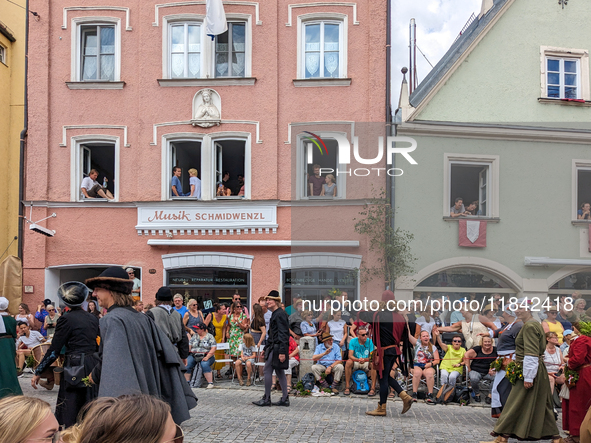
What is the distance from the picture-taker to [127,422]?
1.96m

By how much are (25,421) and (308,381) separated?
10.4 meters

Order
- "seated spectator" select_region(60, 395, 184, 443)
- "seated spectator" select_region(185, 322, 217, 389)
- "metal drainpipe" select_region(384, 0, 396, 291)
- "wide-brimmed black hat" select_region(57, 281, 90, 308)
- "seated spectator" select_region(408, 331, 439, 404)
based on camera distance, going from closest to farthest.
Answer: "seated spectator" select_region(60, 395, 184, 443) → "wide-brimmed black hat" select_region(57, 281, 90, 308) → "seated spectator" select_region(408, 331, 439, 404) → "seated spectator" select_region(185, 322, 217, 389) → "metal drainpipe" select_region(384, 0, 396, 291)

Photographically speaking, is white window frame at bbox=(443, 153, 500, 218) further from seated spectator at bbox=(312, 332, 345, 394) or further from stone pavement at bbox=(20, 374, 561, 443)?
stone pavement at bbox=(20, 374, 561, 443)

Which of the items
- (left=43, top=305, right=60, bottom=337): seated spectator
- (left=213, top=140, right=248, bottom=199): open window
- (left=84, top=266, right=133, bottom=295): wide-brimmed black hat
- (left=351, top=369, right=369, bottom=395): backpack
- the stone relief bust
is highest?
the stone relief bust

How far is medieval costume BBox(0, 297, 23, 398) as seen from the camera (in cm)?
790

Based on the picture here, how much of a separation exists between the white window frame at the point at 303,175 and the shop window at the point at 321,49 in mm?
1817

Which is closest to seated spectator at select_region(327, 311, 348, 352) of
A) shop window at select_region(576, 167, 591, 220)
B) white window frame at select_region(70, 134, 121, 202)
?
shop window at select_region(576, 167, 591, 220)

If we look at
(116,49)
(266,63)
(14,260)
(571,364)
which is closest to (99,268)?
(14,260)

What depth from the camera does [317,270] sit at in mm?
16984

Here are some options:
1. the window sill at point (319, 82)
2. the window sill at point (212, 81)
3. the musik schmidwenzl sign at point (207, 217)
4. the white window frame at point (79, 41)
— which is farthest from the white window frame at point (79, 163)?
the window sill at point (319, 82)

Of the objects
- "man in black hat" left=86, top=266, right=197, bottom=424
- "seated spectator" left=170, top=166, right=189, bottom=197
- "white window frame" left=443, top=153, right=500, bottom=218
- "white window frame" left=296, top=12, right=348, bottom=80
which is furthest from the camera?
"seated spectator" left=170, top=166, right=189, bottom=197

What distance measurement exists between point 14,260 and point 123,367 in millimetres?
14218

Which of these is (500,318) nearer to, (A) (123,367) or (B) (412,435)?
(B) (412,435)

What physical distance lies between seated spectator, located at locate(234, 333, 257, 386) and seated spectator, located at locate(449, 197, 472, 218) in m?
5.91
